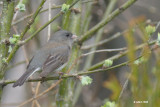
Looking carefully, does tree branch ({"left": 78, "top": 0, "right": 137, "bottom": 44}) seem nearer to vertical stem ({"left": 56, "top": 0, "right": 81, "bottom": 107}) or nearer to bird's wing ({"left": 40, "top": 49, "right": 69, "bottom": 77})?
vertical stem ({"left": 56, "top": 0, "right": 81, "bottom": 107})

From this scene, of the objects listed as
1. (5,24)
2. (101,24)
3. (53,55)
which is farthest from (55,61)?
(5,24)

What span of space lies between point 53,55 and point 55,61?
16 cm

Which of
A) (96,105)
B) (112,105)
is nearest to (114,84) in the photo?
(112,105)

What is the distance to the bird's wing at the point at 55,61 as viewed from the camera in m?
3.08

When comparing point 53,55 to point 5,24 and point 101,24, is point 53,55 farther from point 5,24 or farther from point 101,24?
point 5,24

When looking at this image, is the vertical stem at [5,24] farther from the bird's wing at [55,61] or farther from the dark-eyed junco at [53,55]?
the bird's wing at [55,61]

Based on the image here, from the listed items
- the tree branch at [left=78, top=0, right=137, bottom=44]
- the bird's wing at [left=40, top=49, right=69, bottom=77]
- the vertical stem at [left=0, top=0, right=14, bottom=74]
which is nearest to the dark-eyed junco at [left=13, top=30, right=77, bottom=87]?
the bird's wing at [left=40, top=49, right=69, bottom=77]

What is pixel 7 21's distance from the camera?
→ 240 cm

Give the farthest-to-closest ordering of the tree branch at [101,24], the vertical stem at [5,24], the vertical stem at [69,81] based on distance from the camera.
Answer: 1. the vertical stem at [69,81]
2. the tree branch at [101,24]
3. the vertical stem at [5,24]

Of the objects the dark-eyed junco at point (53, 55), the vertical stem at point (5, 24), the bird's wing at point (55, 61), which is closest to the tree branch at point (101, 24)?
the dark-eyed junco at point (53, 55)

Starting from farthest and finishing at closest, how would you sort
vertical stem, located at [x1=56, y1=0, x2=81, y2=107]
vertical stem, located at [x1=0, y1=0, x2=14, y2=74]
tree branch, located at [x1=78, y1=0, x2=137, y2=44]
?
1. vertical stem, located at [x1=56, y1=0, x2=81, y2=107]
2. tree branch, located at [x1=78, y1=0, x2=137, y2=44]
3. vertical stem, located at [x1=0, y1=0, x2=14, y2=74]

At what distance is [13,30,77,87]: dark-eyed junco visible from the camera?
307 cm

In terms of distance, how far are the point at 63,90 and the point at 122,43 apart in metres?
2.35

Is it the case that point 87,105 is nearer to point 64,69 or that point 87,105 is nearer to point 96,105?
point 96,105
